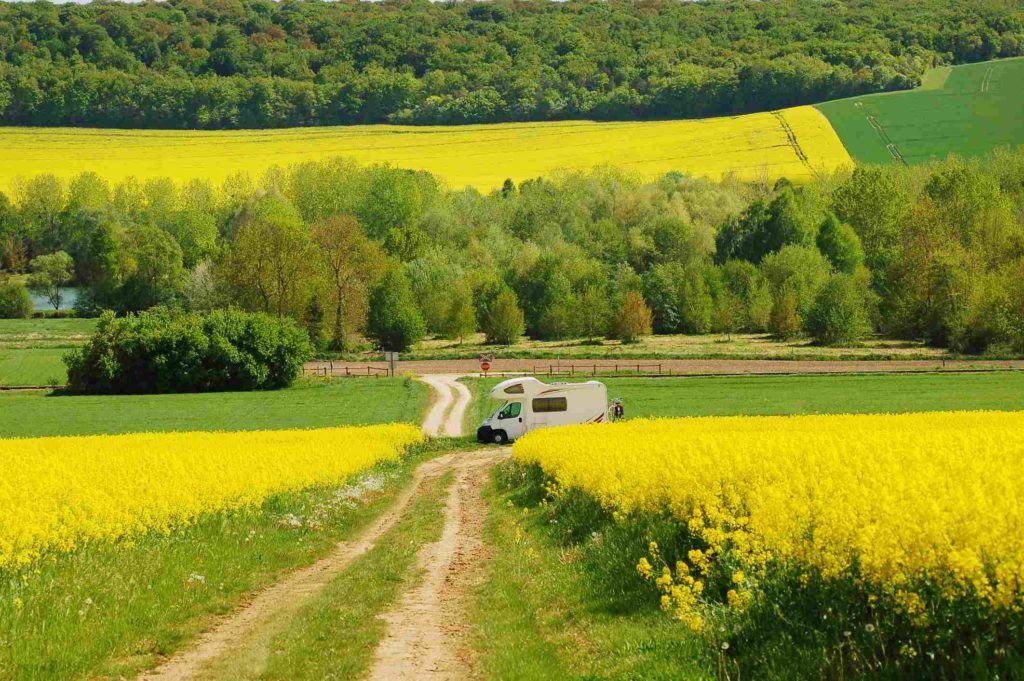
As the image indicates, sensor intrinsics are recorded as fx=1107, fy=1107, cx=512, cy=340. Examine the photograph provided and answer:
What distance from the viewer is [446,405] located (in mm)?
65562

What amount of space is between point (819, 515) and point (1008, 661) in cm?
277

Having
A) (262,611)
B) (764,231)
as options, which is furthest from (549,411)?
(764,231)

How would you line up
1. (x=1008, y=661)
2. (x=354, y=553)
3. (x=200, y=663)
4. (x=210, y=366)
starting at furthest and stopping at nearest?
(x=210, y=366)
(x=354, y=553)
(x=200, y=663)
(x=1008, y=661)

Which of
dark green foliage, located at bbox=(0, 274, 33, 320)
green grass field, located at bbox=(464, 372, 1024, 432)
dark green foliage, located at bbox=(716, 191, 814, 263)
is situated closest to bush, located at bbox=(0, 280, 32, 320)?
dark green foliage, located at bbox=(0, 274, 33, 320)

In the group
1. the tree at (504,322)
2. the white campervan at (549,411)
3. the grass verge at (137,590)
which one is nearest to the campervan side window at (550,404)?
the white campervan at (549,411)

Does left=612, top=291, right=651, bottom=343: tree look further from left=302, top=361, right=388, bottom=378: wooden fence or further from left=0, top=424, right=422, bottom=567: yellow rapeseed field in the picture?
left=0, top=424, right=422, bottom=567: yellow rapeseed field

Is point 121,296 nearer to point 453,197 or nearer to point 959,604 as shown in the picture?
point 453,197

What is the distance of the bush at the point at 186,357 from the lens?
259 ft

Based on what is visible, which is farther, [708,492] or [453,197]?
[453,197]

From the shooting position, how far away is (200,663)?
1243 cm

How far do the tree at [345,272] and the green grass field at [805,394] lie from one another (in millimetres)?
29711

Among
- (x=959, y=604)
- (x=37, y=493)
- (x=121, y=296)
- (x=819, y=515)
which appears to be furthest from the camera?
(x=121, y=296)

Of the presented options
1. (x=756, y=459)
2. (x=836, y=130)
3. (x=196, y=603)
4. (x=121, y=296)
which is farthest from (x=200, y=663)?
(x=836, y=130)

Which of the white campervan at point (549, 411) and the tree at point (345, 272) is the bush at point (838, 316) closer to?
the tree at point (345, 272)
